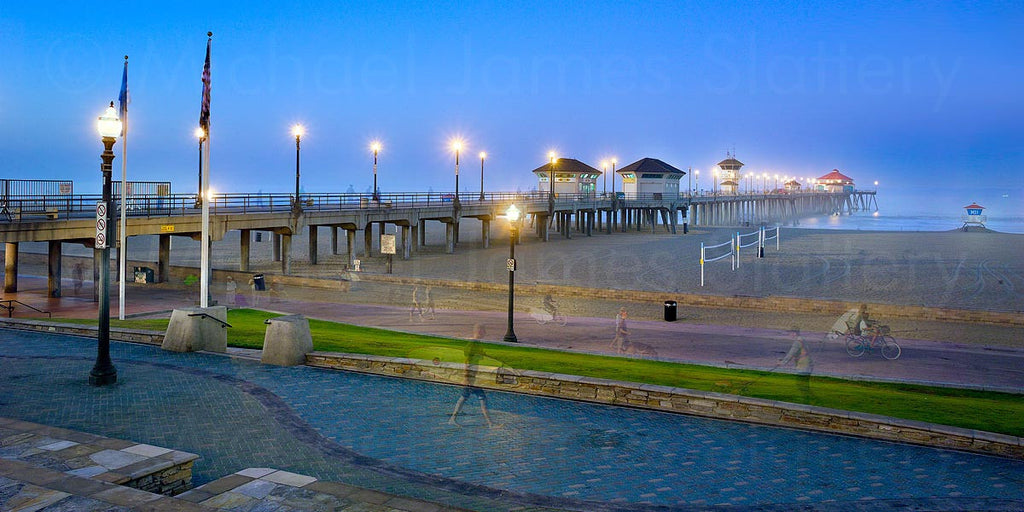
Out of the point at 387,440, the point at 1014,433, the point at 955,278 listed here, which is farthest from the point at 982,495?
the point at 955,278

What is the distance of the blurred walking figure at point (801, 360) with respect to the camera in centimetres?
1277

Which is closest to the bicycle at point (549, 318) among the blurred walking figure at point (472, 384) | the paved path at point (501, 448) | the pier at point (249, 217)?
the blurred walking figure at point (472, 384)

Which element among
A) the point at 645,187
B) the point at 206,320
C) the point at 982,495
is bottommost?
the point at 982,495

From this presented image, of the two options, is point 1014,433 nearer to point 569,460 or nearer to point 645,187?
point 569,460

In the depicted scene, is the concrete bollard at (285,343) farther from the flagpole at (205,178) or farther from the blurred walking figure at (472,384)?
the flagpole at (205,178)

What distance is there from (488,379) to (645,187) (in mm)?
80099

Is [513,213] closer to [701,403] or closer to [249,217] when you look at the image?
[701,403]

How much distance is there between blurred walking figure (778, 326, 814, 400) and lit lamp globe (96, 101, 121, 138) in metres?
11.1

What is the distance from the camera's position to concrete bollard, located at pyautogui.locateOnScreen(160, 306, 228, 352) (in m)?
14.4

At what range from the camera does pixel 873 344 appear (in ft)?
59.0

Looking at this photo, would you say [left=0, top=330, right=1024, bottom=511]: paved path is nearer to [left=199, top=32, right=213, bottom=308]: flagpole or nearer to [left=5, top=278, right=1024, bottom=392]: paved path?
[left=5, top=278, right=1024, bottom=392]: paved path

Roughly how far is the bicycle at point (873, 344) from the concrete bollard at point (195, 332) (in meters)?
14.2

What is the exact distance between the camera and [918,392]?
12.8 meters

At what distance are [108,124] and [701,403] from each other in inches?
376
